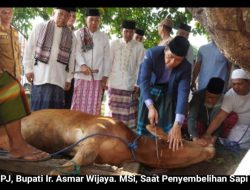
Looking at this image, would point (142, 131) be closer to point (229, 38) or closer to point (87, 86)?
point (87, 86)

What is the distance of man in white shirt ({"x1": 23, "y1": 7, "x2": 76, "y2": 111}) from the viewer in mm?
5957

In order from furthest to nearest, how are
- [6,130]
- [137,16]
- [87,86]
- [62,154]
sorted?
1. [137,16]
2. [87,86]
3. [62,154]
4. [6,130]

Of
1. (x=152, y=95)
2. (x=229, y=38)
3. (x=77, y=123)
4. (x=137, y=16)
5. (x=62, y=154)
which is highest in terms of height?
(x=137, y=16)

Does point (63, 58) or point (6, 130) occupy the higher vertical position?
point (63, 58)

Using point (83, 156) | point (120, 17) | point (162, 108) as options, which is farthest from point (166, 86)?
point (120, 17)

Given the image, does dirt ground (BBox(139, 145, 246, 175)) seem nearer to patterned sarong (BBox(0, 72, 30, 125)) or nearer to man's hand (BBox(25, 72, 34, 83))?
patterned sarong (BBox(0, 72, 30, 125))

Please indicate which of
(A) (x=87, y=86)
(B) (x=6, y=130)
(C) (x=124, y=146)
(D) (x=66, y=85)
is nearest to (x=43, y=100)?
(D) (x=66, y=85)

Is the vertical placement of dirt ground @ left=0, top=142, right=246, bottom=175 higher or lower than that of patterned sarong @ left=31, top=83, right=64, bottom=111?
lower

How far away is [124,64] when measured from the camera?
294 inches

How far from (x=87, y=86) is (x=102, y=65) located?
0.47 m

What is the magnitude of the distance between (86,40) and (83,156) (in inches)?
115

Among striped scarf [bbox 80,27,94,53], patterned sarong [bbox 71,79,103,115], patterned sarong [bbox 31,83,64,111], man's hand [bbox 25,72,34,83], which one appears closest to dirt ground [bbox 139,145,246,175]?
patterned sarong [bbox 31,83,64,111]

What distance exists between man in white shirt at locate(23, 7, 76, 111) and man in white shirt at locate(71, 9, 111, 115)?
0.61 meters
